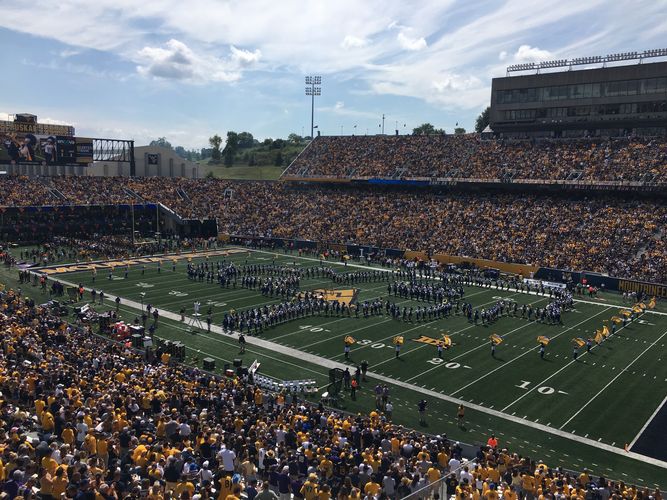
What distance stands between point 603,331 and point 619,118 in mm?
34011

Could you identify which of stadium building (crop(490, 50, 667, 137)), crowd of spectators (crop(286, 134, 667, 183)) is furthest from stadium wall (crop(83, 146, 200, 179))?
stadium building (crop(490, 50, 667, 137))

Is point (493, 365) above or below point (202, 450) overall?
below

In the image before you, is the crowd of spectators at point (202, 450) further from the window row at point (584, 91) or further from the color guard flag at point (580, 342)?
the window row at point (584, 91)

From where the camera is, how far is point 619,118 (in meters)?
53.4

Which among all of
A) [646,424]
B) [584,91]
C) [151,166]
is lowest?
[646,424]

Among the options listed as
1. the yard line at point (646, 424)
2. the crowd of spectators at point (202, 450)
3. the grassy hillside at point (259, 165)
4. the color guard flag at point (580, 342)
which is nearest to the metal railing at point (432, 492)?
the crowd of spectators at point (202, 450)

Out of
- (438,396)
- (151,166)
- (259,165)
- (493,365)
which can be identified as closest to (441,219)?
(493,365)

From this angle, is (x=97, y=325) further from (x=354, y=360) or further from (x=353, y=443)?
(x=353, y=443)

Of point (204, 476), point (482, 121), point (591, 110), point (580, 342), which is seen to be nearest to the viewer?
point (204, 476)

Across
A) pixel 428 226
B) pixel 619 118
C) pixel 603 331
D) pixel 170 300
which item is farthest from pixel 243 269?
pixel 619 118

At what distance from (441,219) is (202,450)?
44.5m

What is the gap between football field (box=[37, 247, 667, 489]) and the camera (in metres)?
17.4

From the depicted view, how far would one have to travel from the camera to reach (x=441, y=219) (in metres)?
53.8

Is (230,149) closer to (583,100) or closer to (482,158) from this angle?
(482,158)
